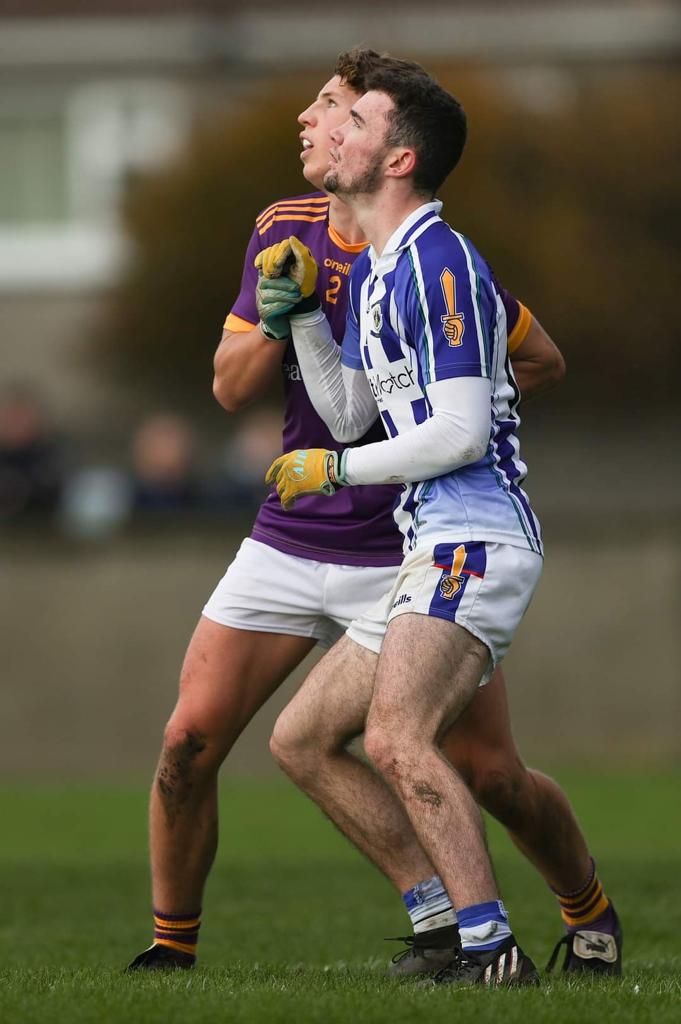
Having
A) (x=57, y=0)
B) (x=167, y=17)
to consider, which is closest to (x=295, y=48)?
(x=167, y=17)

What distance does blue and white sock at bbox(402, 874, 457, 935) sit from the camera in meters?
5.83

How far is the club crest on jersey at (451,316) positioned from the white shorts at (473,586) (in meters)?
0.59

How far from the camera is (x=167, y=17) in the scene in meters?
25.5

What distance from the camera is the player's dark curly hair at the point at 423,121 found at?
5641mm

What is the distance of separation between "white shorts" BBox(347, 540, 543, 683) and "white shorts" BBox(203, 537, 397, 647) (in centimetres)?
81

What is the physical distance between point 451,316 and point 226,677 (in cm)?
165

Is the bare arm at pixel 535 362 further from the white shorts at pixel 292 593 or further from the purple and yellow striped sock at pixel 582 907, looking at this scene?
the purple and yellow striped sock at pixel 582 907

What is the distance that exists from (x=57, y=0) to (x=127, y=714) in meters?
12.4

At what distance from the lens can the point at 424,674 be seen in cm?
525

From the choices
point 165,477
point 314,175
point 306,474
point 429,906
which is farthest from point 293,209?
point 165,477

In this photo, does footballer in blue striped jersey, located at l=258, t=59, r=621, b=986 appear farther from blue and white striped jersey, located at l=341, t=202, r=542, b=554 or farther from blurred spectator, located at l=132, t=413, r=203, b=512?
blurred spectator, located at l=132, t=413, r=203, b=512

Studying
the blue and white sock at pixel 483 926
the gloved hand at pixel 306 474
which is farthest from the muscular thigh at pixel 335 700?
the blue and white sock at pixel 483 926

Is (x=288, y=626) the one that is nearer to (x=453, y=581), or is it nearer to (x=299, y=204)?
(x=453, y=581)

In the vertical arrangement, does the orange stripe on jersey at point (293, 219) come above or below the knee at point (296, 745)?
above
